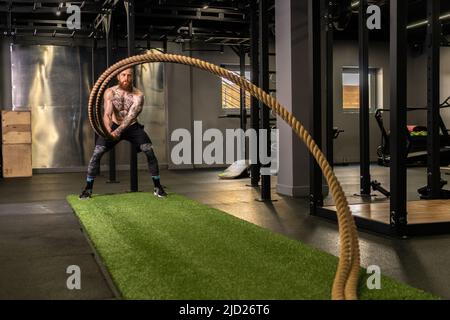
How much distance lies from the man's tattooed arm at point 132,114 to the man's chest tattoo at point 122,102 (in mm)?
78

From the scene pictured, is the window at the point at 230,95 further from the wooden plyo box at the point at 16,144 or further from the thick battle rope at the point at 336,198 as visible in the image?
the thick battle rope at the point at 336,198

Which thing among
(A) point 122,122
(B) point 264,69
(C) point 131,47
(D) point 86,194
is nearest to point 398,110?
(B) point 264,69

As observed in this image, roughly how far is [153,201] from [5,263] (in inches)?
114

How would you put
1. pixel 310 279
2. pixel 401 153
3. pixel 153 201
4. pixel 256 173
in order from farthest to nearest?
1. pixel 256 173
2. pixel 153 201
3. pixel 401 153
4. pixel 310 279

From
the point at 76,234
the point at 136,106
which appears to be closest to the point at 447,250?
the point at 76,234

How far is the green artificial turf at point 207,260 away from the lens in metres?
2.72

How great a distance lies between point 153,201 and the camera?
6.38m

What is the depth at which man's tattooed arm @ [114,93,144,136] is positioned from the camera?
648 cm

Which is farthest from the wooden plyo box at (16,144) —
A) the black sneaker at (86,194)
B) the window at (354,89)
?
the window at (354,89)

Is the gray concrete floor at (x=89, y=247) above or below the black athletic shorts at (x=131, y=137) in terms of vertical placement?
below

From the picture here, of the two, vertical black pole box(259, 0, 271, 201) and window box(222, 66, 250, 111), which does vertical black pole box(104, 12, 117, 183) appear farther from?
window box(222, 66, 250, 111)

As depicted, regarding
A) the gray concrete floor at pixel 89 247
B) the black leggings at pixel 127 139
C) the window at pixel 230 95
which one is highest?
the window at pixel 230 95

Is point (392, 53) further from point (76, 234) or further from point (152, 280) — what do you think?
point (76, 234)

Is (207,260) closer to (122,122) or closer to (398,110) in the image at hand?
(398,110)
